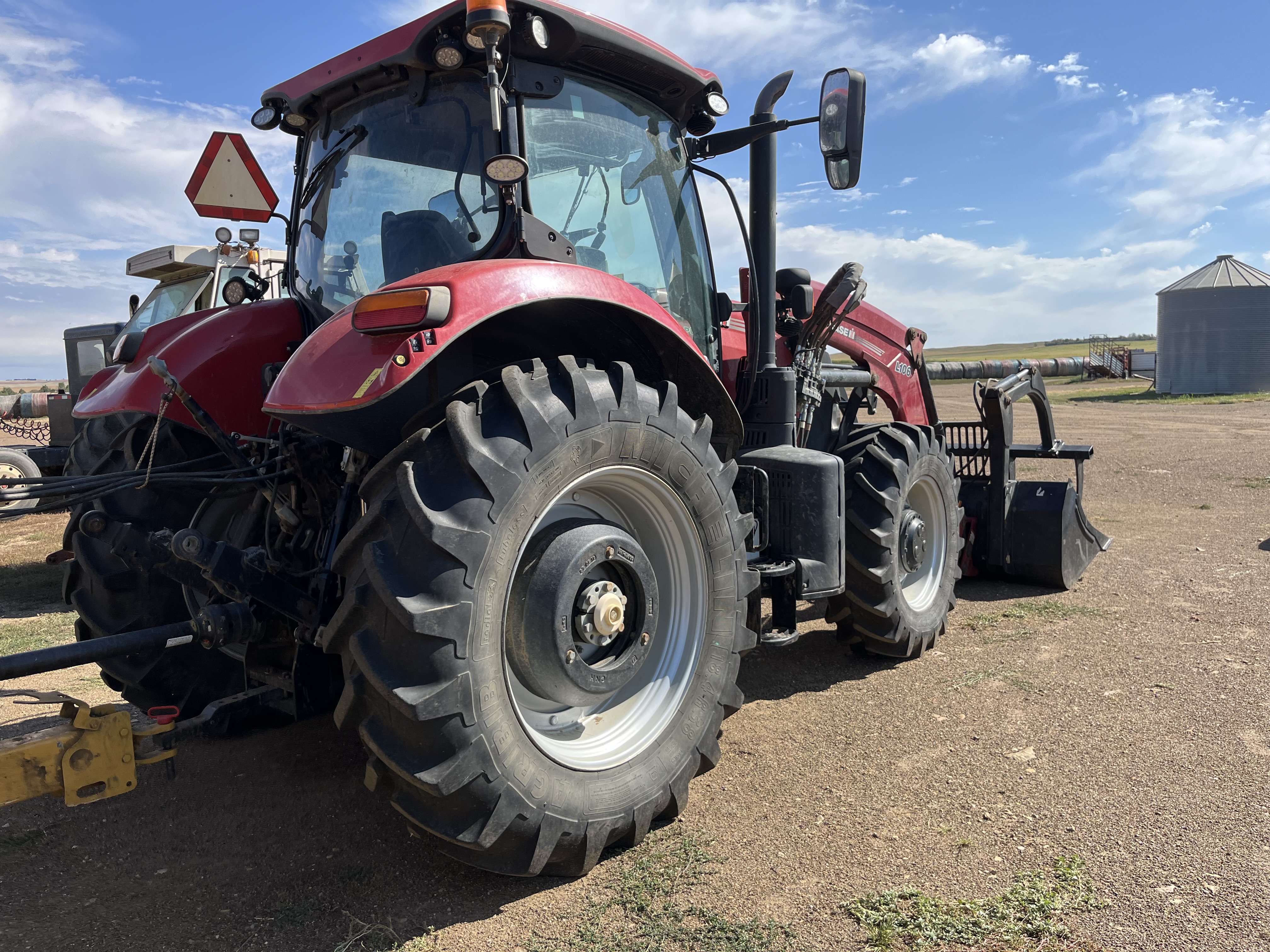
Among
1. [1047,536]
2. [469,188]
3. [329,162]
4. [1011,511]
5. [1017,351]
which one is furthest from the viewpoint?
[1017,351]

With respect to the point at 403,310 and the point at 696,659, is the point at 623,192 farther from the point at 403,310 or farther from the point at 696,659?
the point at 696,659

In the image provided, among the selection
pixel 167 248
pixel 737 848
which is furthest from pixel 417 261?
pixel 167 248

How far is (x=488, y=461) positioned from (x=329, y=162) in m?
1.72

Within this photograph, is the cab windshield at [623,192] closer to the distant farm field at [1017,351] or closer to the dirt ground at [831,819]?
the dirt ground at [831,819]

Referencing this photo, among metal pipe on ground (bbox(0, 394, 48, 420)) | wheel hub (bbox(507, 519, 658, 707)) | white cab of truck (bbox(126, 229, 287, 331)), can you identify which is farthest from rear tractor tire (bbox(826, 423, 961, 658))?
metal pipe on ground (bbox(0, 394, 48, 420))

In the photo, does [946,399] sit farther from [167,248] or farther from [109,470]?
[109,470]

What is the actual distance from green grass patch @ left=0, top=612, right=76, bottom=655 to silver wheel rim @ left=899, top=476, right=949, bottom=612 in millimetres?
4683

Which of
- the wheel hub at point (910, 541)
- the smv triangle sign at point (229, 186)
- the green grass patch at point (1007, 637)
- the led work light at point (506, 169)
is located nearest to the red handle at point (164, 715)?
the led work light at point (506, 169)

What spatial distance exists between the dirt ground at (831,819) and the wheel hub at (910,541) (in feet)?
1.69

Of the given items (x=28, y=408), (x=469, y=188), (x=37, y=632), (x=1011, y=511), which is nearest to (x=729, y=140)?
(x=469, y=188)

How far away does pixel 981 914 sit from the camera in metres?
2.37

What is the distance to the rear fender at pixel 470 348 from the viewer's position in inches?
87.1

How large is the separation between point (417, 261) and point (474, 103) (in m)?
0.55

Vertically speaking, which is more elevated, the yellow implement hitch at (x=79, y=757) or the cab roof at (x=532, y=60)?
the cab roof at (x=532, y=60)
